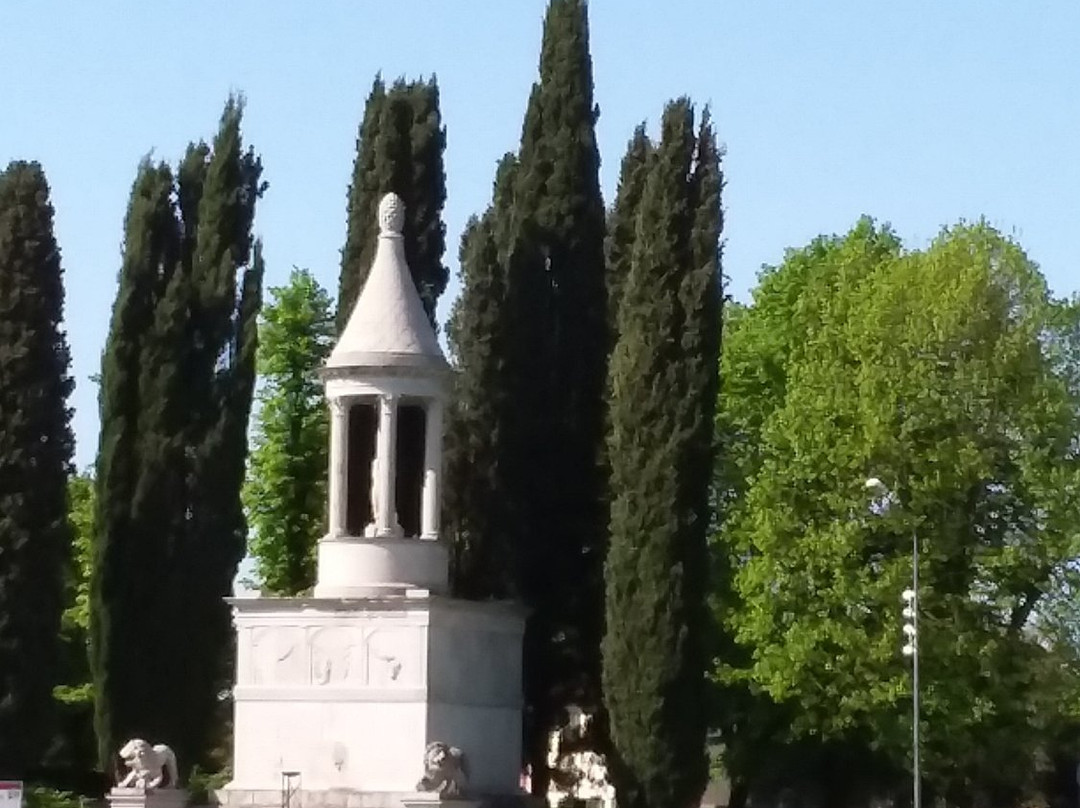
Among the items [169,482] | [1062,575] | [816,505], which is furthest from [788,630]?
[169,482]

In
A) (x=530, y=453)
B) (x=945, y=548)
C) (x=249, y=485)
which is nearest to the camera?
(x=530, y=453)

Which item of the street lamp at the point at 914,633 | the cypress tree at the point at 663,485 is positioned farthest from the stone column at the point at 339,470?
the street lamp at the point at 914,633

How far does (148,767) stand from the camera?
112ft

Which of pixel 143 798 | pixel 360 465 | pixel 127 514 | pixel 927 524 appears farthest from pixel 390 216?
pixel 927 524

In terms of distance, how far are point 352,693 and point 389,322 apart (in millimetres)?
5540

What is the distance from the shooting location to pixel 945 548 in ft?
143

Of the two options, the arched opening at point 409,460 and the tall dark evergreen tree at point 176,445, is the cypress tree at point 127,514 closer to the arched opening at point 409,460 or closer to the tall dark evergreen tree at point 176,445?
the tall dark evergreen tree at point 176,445

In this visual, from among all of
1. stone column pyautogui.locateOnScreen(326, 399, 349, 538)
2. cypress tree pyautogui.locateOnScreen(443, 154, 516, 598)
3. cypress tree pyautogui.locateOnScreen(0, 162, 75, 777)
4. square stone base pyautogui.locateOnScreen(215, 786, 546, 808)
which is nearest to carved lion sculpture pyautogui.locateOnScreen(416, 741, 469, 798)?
square stone base pyautogui.locateOnScreen(215, 786, 546, 808)

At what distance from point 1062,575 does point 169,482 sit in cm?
1646

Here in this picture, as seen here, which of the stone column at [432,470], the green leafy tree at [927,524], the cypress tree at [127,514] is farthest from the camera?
the green leafy tree at [927,524]

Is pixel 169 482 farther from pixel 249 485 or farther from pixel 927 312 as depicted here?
pixel 927 312

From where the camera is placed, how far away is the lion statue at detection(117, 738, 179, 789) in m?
34.0

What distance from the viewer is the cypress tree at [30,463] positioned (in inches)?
1491

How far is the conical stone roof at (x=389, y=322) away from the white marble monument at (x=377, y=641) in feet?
0.07
